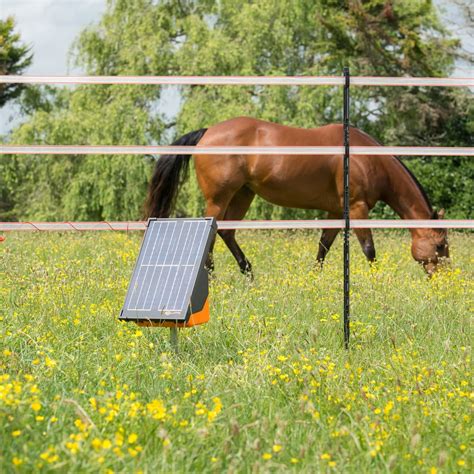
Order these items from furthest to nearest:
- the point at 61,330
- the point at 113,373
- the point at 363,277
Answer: the point at 363,277
the point at 61,330
the point at 113,373

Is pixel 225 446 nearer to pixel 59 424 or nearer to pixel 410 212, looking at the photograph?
pixel 59 424

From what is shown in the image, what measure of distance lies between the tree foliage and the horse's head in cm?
1036

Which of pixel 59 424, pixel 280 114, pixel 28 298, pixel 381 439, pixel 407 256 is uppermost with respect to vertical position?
pixel 59 424

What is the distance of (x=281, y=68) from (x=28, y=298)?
54.8 ft

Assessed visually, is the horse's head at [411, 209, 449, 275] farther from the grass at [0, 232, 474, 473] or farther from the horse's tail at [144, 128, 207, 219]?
the horse's tail at [144, 128, 207, 219]

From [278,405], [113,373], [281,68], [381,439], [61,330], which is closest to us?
[381,439]

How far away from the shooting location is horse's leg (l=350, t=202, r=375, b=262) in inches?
362

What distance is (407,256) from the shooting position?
34.4 feet

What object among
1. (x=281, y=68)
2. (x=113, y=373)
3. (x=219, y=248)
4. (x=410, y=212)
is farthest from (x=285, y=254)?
(x=281, y=68)

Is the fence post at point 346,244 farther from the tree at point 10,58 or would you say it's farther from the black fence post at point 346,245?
the tree at point 10,58

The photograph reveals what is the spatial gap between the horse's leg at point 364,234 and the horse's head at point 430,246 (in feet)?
1.68

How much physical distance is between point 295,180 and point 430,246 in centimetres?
167

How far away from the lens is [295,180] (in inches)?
384

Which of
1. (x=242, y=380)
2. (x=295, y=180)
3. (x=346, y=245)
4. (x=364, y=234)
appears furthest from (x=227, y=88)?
(x=242, y=380)
